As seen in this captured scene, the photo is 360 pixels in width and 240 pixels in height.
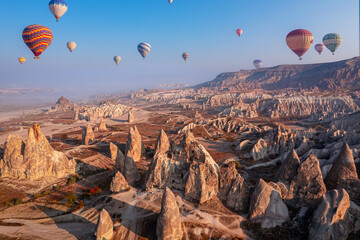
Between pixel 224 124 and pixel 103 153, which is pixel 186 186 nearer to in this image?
pixel 103 153

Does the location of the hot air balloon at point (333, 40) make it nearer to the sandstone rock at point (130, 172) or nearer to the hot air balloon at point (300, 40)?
the hot air balloon at point (300, 40)

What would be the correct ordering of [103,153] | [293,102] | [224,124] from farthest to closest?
[293,102] → [224,124] → [103,153]

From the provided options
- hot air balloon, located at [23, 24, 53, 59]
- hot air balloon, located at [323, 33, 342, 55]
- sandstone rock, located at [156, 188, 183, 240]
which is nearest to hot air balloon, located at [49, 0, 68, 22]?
hot air balloon, located at [23, 24, 53, 59]

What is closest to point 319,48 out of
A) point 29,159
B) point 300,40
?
point 300,40

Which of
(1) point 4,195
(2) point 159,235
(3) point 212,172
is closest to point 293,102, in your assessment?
(3) point 212,172

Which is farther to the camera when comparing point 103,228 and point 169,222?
point 103,228

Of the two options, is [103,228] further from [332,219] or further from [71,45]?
[71,45]

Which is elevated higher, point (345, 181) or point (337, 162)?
point (337, 162)
